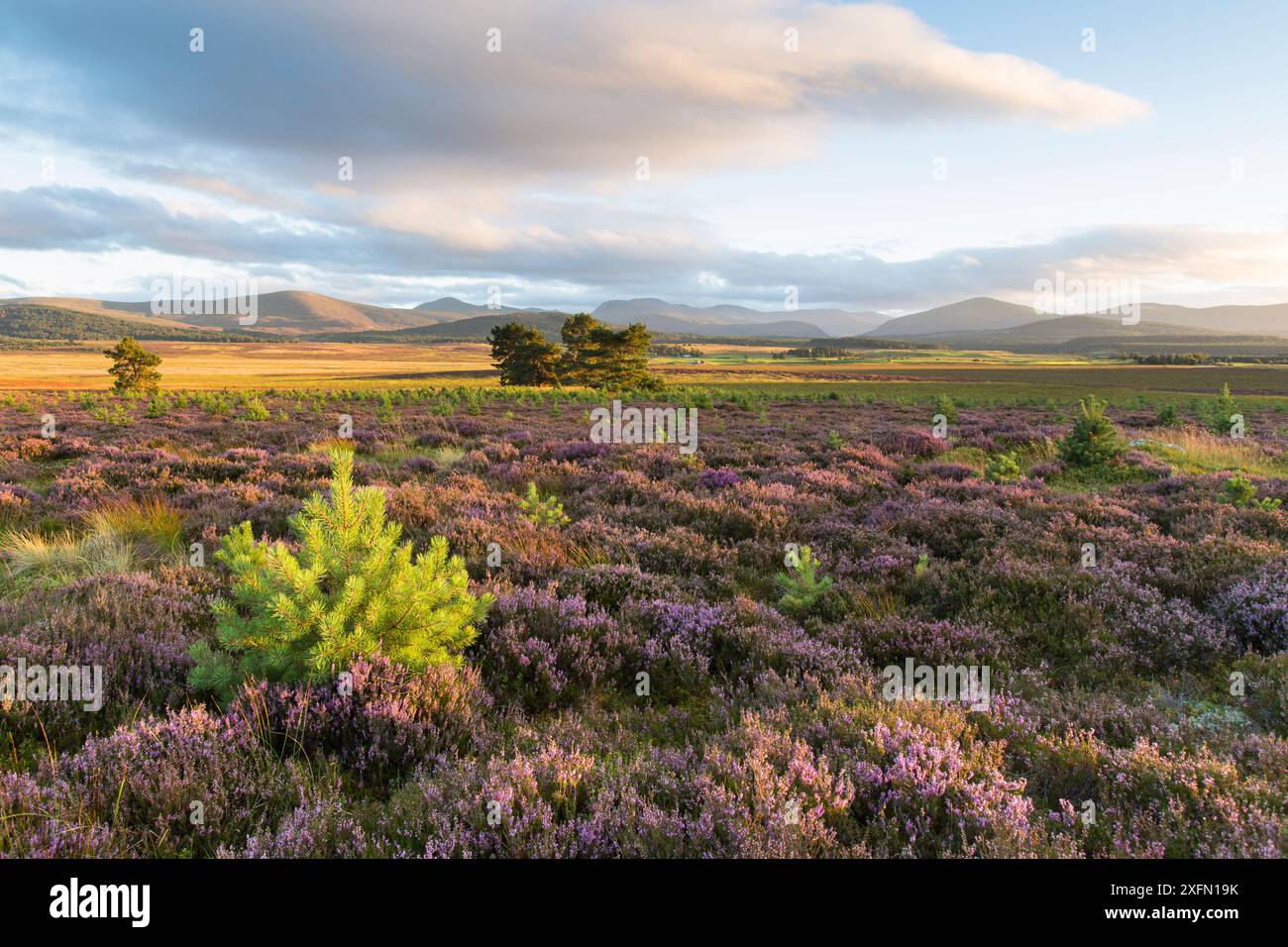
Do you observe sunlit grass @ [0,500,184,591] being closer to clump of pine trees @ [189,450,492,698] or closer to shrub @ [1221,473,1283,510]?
clump of pine trees @ [189,450,492,698]

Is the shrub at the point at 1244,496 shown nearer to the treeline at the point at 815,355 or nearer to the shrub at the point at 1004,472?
the shrub at the point at 1004,472

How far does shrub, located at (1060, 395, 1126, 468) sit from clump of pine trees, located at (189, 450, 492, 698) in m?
12.7

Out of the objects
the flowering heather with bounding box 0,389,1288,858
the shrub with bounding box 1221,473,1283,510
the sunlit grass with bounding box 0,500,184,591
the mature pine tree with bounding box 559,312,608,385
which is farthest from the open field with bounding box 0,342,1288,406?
the sunlit grass with bounding box 0,500,184,591

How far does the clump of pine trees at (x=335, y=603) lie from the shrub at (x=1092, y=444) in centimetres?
1272

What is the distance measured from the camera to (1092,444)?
11.8 meters

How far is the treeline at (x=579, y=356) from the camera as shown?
64.0m

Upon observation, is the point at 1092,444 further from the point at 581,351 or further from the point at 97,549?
the point at 581,351

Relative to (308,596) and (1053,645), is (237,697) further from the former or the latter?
(1053,645)

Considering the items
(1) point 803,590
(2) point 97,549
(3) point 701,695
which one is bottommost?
(3) point 701,695

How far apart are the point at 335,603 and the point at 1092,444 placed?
13.6 m

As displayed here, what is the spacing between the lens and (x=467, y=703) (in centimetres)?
350

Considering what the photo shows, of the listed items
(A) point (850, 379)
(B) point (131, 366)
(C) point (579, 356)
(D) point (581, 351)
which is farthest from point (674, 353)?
(B) point (131, 366)

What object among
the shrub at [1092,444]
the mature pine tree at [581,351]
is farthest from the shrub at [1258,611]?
the mature pine tree at [581,351]

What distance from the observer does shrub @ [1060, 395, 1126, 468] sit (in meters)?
11.6
